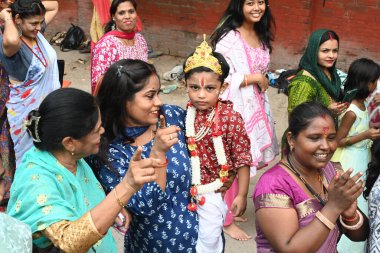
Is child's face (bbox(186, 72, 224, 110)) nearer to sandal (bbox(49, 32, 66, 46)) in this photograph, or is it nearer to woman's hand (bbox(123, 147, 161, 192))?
woman's hand (bbox(123, 147, 161, 192))

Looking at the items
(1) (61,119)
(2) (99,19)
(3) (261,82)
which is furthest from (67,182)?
(2) (99,19)

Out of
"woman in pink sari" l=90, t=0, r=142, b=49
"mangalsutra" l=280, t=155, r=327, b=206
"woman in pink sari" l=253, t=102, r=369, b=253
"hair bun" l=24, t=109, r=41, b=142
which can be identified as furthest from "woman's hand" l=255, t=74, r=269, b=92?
"woman in pink sari" l=90, t=0, r=142, b=49

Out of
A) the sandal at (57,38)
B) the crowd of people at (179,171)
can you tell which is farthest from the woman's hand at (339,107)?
the sandal at (57,38)

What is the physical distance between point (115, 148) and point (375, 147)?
1429 mm

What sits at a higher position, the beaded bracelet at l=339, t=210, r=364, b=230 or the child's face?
the child's face

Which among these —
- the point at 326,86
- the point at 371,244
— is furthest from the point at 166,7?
the point at 371,244

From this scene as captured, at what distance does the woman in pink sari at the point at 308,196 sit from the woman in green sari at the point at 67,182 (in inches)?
21.0

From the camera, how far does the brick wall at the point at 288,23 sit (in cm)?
702

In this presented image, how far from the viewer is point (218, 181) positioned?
10.7 ft

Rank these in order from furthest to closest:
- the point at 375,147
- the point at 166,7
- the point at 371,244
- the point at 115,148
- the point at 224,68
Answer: the point at 166,7 < the point at 224,68 < the point at 375,147 < the point at 115,148 < the point at 371,244

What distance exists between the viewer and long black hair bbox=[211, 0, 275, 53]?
4430mm

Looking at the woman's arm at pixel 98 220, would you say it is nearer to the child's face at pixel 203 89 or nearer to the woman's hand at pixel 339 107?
the child's face at pixel 203 89

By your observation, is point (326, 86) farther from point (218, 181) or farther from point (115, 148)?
point (115, 148)

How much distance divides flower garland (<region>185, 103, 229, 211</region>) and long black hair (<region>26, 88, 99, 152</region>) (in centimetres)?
77
